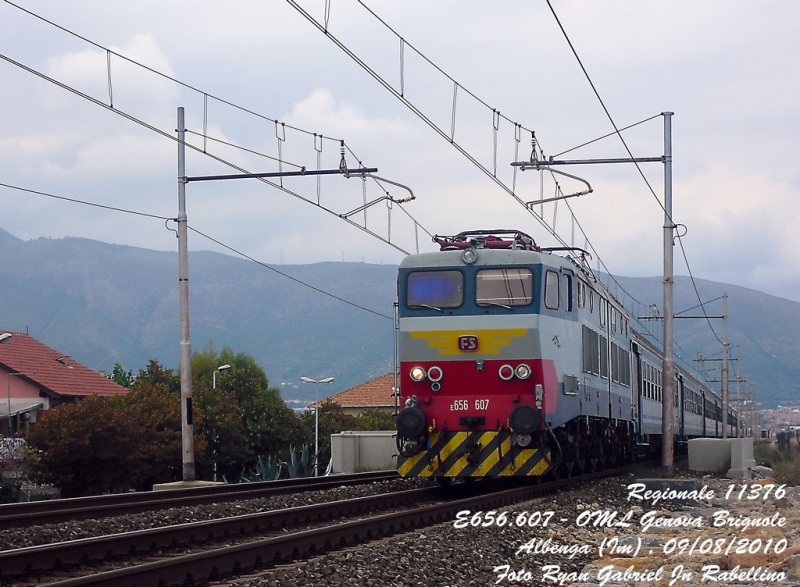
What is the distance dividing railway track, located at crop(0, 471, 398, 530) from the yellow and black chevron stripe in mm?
3135

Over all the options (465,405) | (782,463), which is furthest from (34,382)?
(465,405)

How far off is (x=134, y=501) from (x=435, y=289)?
19.3ft

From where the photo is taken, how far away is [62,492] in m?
37.9

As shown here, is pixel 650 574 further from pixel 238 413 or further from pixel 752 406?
pixel 752 406

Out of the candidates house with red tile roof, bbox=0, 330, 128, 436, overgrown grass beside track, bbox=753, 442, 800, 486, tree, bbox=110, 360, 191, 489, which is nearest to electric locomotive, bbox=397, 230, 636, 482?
overgrown grass beside track, bbox=753, 442, 800, 486

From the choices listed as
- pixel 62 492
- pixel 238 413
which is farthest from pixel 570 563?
pixel 238 413

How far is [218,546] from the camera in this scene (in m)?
12.3

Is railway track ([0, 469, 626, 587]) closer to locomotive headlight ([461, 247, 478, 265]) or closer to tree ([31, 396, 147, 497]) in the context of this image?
locomotive headlight ([461, 247, 478, 265])

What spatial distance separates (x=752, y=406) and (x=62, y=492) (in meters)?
72.0

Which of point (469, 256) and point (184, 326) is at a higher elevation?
point (469, 256)

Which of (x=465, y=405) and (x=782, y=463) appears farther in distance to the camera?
(x=782, y=463)

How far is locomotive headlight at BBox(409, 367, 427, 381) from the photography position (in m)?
18.1

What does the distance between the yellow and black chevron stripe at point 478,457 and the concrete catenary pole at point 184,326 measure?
8062mm

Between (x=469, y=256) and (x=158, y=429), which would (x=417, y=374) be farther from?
(x=158, y=429)
